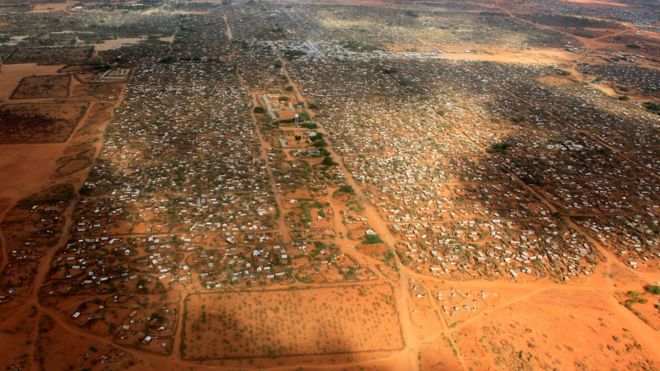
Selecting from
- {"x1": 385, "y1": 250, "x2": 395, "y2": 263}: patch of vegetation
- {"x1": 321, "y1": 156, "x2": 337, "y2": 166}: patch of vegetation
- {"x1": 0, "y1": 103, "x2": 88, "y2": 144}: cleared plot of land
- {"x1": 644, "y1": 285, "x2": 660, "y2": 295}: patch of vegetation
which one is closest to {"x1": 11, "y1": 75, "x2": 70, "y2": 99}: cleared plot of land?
{"x1": 0, "y1": 103, "x2": 88, "y2": 144}: cleared plot of land

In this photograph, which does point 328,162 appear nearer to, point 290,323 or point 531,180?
point 290,323

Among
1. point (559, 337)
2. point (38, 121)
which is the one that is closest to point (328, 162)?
point (559, 337)

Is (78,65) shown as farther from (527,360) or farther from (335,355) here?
(527,360)

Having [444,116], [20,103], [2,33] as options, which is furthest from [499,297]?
[2,33]

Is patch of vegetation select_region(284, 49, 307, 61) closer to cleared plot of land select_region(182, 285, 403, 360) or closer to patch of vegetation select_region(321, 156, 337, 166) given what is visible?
patch of vegetation select_region(321, 156, 337, 166)

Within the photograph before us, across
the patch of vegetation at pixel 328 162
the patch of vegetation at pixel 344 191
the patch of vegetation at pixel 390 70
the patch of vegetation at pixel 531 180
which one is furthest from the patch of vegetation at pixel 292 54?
the patch of vegetation at pixel 531 180

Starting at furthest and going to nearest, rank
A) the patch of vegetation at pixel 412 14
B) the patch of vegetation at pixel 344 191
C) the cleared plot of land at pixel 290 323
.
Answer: the patch of vegetation at pixel 412 14
the patch of vegetation at pixel 344 191
the cleared plot of land at pixel 290 323

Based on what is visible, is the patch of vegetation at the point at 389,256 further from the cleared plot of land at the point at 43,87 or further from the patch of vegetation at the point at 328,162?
the cleared plot of land at the point at 43,87
